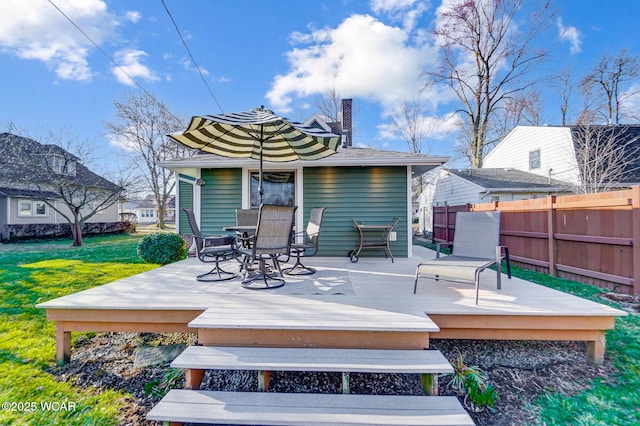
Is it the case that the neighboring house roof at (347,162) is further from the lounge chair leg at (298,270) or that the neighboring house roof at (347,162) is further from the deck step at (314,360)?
the deck step at (314,360)

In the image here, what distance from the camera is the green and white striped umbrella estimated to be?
338 centimetres

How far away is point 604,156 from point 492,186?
11.2ft

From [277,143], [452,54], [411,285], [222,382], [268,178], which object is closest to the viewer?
[222,382]

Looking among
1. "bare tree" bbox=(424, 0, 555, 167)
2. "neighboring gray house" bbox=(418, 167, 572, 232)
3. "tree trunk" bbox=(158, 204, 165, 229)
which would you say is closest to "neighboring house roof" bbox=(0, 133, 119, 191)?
"tree trunk" bbox=(158, 204, 165, 229)

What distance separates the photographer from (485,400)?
221 cm

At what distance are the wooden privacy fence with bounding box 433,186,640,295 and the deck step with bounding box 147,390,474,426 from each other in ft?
13.0

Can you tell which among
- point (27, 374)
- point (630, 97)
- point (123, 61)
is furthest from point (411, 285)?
point (630, 97)

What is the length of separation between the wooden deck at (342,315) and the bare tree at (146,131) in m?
17.0

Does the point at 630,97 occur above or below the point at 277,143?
above

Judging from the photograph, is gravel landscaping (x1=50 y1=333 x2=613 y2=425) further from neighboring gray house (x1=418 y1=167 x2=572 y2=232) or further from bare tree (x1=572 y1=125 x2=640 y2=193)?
bare tree (x1=572 y1=125 x2=640 y2=193)

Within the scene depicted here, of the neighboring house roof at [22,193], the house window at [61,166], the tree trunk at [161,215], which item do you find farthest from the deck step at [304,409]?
the tree trunk at [161,215]

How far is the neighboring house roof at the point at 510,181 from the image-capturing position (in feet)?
37.4

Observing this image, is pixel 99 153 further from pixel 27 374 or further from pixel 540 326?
pixel 540 326

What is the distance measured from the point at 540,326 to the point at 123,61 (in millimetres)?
10462
